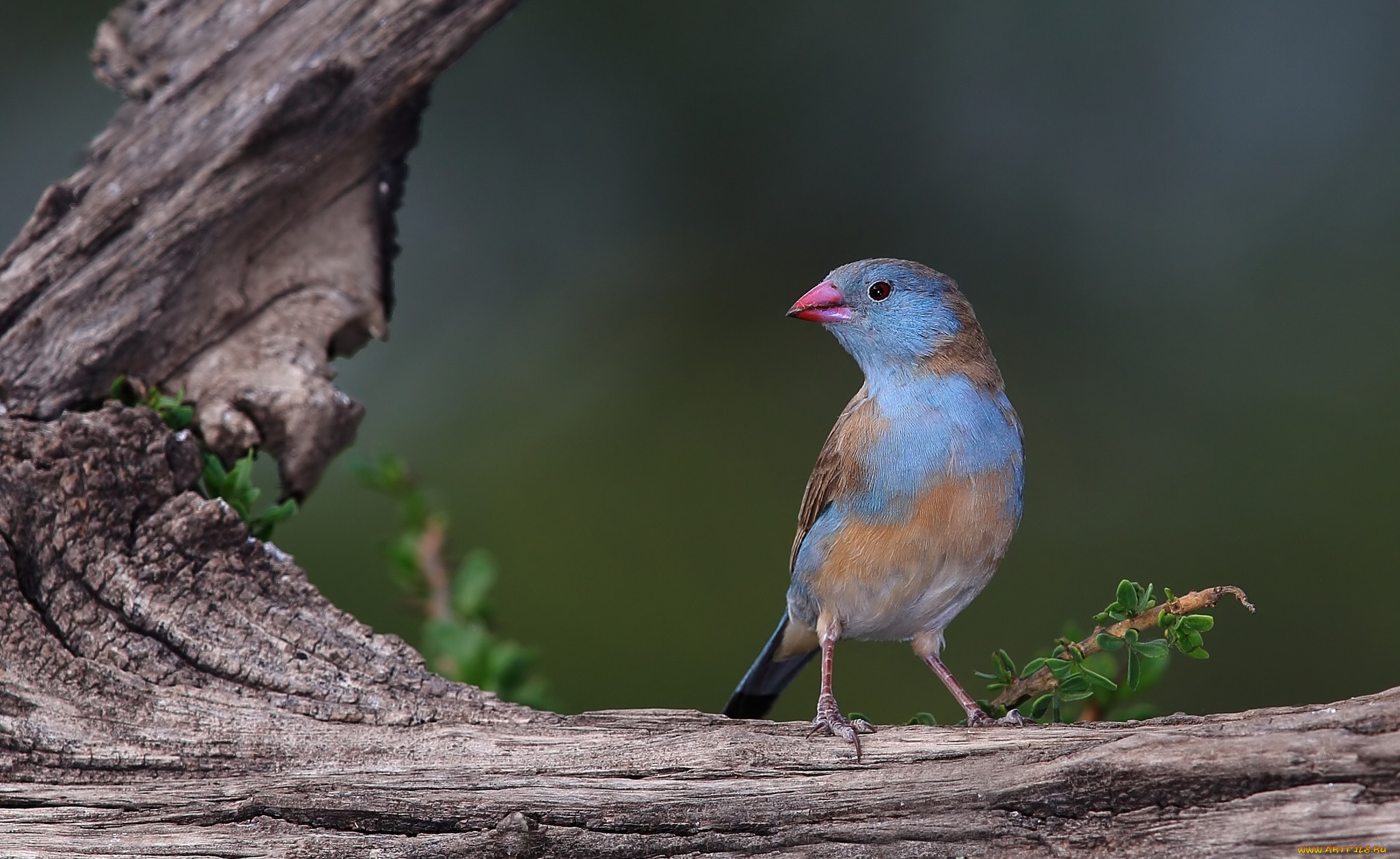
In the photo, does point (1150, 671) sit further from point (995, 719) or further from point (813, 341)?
point (813, 341)

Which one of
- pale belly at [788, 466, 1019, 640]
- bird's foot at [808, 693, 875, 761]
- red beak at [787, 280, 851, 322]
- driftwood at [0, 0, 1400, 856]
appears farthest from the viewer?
red beak at [787, 280, 851, 322]

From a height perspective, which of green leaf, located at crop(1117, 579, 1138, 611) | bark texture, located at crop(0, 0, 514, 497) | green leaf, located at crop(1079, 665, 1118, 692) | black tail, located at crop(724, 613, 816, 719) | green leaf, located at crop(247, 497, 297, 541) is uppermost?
bark texture, located at crop(0, 0, 514, 497)

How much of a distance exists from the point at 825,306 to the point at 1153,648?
1391 millimetres

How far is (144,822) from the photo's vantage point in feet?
8.70

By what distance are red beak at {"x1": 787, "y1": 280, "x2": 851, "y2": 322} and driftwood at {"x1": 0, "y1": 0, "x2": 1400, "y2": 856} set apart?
1218 mm

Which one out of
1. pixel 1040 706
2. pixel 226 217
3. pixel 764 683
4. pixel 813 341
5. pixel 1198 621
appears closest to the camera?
pixel 1198 621

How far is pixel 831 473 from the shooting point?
336cm

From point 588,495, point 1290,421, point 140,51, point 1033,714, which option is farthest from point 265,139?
point 1290,421

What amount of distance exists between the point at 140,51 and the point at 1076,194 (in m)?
4.57

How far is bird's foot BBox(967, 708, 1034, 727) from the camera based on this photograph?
2.71m

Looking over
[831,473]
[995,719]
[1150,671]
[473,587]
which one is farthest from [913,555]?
[473,587]

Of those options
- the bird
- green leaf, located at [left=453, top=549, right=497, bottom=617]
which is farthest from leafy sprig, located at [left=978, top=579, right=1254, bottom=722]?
green leaf, located at [left=453, top=549, right=497, bottom=617]

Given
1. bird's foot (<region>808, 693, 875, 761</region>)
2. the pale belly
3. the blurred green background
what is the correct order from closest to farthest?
bird's foot (<region>808, 693, 875, 761</region>)
the pale belly
the blurred green background

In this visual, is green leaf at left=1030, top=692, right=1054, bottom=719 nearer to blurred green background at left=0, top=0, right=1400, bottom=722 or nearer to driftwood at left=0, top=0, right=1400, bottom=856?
driftwood at left=0, top=0, right=1400, bottom=856
